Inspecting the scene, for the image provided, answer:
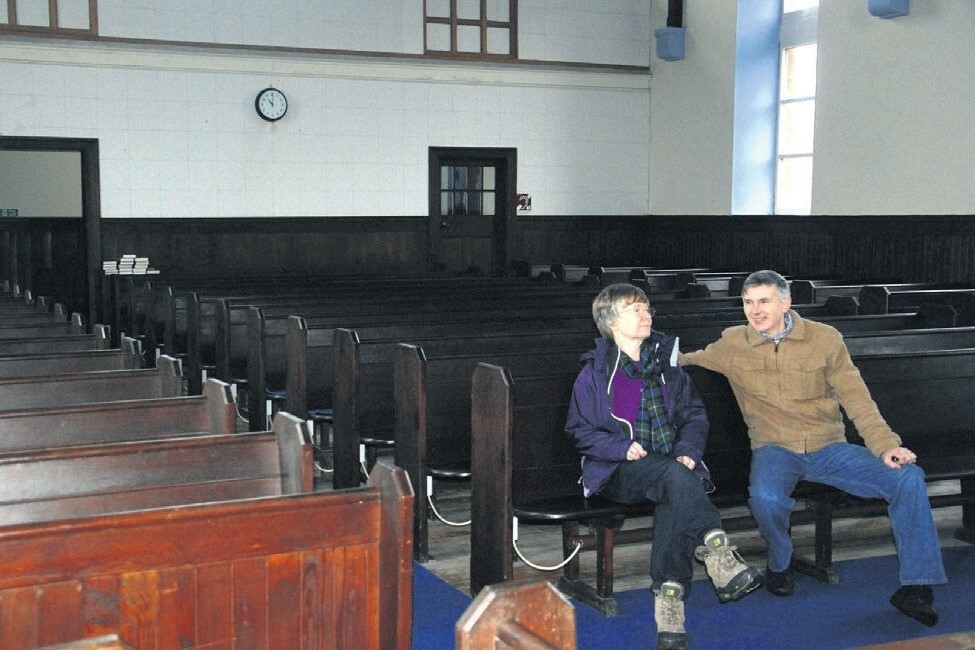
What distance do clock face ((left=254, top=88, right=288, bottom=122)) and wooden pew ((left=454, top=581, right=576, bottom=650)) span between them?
11.0 meters

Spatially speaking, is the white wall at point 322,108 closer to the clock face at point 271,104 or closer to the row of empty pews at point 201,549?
the clock face at point 271,104

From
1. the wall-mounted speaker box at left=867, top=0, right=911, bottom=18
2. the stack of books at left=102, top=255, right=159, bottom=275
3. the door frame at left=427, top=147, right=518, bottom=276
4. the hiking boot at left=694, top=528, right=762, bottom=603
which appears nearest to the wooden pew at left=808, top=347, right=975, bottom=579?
the hiking boot at left=694, top=528, right=762, bottom=603

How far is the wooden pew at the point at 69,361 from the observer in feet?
15.0

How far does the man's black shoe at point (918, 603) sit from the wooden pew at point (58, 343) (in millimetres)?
3601

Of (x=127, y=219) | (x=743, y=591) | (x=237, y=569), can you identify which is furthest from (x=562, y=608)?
(x=127, y=219)

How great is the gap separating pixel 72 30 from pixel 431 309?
6.21 m

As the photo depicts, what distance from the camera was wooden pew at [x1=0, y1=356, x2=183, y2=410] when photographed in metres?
3.87

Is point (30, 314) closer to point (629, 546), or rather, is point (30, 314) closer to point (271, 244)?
point (629, 546)

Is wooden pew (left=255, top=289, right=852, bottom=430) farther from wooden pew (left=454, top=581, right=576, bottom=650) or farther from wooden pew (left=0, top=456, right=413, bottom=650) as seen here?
wooden pew (left=454, top=581, right=576, bottom=650)

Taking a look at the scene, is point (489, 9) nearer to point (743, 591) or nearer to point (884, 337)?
point (884, 337)

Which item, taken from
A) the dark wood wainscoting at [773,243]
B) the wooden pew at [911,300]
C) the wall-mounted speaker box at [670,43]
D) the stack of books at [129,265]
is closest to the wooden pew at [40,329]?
the wooden pew at [911,300]

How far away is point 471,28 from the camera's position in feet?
42.1

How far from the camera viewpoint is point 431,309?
700cm

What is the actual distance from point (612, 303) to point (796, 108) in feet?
29.4
